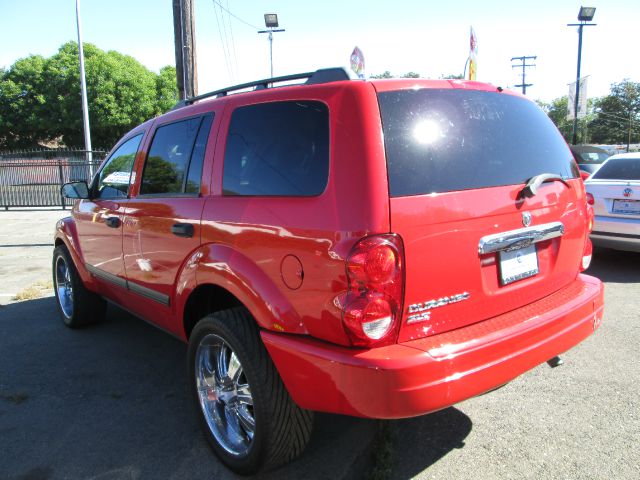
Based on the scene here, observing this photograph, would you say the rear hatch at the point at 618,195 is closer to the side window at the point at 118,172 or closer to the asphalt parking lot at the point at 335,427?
the asphalt parking lot at the point at 335,427

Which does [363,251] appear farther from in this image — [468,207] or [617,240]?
[617,240]

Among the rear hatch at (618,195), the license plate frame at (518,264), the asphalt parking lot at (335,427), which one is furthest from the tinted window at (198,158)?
the rear hatch at (618,195)

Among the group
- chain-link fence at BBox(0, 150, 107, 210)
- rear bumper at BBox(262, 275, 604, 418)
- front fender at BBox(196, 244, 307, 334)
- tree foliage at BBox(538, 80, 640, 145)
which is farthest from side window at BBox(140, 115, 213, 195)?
tree foliage at BBox(538, 80, 640, 145)

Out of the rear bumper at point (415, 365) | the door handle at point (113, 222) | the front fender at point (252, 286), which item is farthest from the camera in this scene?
the door handle at point (113, 222)

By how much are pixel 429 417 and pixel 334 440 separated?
0.65 meters

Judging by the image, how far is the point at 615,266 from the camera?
7.05 metres


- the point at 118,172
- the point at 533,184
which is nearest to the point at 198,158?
the point at 118,172

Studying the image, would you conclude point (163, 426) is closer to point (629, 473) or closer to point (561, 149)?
point (629, 473)

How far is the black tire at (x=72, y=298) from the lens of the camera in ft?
15.7

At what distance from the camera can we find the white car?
6.39 meters

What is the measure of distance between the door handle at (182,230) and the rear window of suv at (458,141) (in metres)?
1.30

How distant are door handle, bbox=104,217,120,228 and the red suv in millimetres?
749

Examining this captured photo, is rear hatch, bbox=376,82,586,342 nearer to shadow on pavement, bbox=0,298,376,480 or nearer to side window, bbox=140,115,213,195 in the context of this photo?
shadow on pavement, bbox=0,298,376,480

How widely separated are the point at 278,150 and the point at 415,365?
1201mm
